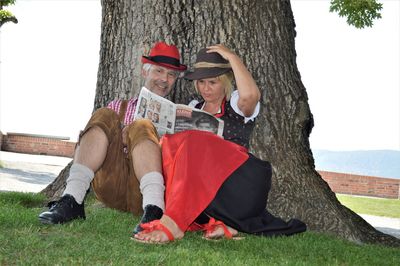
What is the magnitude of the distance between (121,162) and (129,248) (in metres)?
0.86

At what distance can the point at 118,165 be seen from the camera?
4000 mm

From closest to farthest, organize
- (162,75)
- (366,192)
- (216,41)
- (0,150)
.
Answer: (162,75), (216,41), (366,192), (0,150)

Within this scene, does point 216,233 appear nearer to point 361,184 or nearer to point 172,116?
point 172,116

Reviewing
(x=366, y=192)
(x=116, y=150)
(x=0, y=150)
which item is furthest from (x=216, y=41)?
(x=0, y=150)

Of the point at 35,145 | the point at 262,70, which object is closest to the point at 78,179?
the point at 262,70

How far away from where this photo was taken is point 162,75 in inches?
167

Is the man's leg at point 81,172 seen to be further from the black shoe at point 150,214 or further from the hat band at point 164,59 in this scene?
the hat band at point 164,59

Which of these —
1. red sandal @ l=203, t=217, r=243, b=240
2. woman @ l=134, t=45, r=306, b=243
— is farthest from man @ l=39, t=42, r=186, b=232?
red sandal @ l=203, t=217, r=243, b=240

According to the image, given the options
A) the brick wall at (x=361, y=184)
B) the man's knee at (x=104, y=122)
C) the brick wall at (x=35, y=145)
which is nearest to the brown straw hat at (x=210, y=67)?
the man's knee at (x=104, y=122)

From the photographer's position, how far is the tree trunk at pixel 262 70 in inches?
198

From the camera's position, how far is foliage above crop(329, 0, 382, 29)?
40.1ft

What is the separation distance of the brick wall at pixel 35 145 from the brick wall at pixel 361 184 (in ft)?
37.4

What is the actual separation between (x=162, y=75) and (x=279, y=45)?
1.48 metres

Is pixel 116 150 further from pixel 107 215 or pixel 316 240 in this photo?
pixel 316 240
